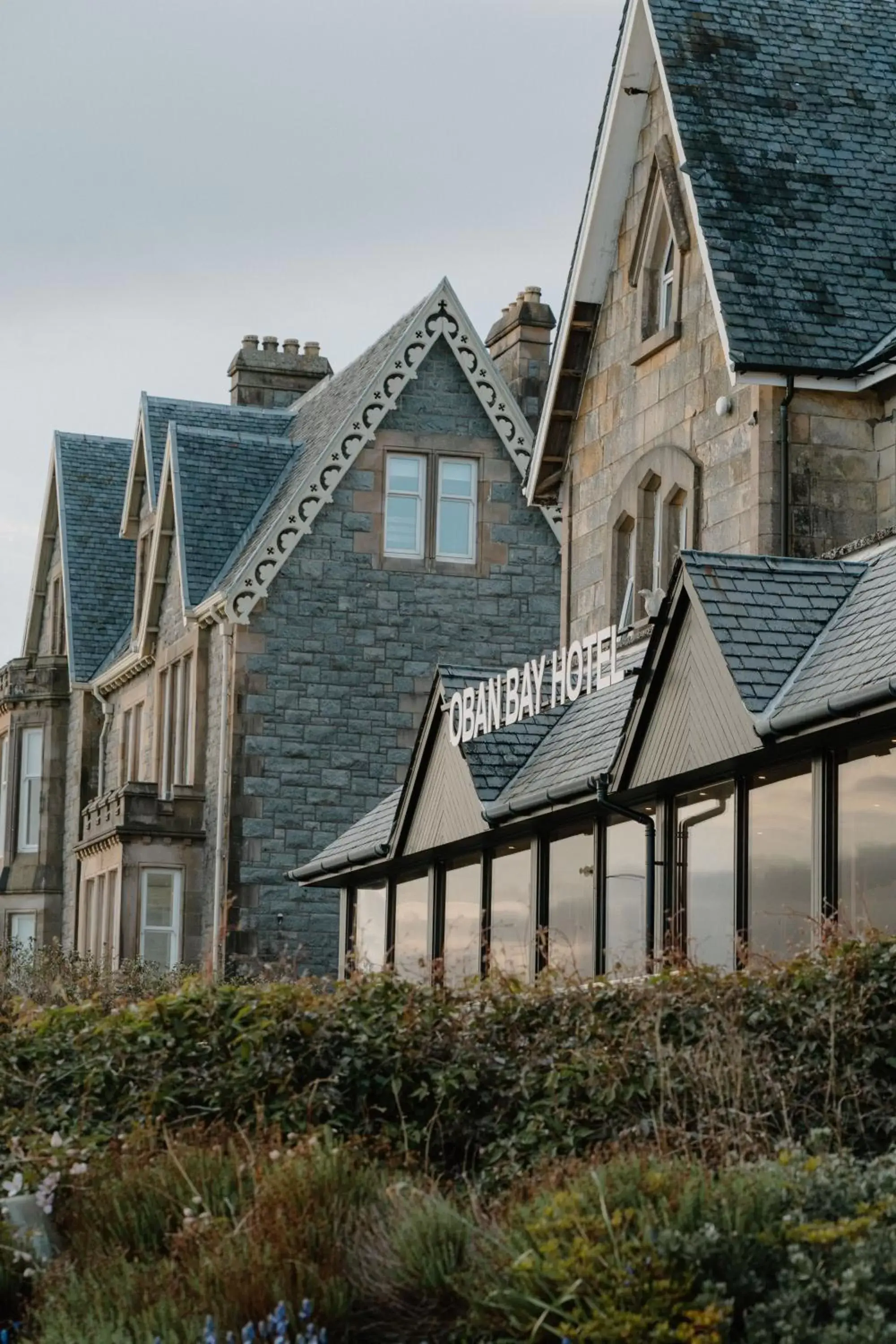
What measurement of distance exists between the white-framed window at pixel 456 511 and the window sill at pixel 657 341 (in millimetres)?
12035

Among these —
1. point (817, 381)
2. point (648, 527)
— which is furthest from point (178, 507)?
point (817, 381)

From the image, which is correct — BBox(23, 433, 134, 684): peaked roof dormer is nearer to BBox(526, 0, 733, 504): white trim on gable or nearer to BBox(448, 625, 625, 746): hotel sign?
BBox(526, 0, 733, 504): white trim on gable

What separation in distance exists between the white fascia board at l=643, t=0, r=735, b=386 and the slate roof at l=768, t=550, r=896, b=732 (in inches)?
183

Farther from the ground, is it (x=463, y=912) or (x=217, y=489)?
(x=217, y=489)

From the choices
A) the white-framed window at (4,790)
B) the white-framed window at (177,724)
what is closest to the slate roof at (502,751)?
the white-framed window at (177,724)

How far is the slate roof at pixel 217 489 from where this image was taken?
1463 inches

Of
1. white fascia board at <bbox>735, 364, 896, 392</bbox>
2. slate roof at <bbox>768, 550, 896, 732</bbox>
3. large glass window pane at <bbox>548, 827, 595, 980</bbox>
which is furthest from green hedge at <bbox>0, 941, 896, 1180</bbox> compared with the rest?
white fascia board at <bbox>735, 364, 896, 392</bbox>

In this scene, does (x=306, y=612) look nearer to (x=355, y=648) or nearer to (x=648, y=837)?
(x=355, y=648)

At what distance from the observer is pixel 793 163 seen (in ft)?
77.8

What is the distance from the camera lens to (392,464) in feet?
120

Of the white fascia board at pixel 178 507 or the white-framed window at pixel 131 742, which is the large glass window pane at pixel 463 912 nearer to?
the white fascia board at pixel 178 507

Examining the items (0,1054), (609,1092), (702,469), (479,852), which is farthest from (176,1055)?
(702,469)

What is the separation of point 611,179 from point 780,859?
1102 cm

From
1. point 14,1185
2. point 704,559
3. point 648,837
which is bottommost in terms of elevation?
point 14,1185
